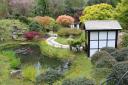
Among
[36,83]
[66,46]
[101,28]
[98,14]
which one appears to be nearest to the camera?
[36,83]

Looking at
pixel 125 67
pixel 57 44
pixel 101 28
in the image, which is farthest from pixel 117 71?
pixel 57 44

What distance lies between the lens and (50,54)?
21.1 meters

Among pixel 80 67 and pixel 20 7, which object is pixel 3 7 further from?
pixel 80 67

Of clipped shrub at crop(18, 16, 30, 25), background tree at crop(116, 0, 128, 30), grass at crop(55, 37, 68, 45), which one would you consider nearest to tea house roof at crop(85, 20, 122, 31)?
background tree at crop(116, 0, 128, 30)

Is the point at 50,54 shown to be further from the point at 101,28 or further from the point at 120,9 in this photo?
the point at 120,9

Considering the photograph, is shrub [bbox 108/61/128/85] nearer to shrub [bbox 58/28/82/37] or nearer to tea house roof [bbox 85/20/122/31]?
tea house roof [bbox 85/20/122/31]

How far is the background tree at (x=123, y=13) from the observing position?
23.1m

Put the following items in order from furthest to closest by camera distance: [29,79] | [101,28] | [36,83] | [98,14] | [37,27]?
[37,27]
[98,14]
[101,28]
[29,79]
[36,83]

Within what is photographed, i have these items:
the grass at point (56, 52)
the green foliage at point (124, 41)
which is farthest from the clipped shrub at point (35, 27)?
the green foliage at point (124, 41)

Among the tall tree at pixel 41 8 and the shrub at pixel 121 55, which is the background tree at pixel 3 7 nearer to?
the tall tree at pixel 41 8

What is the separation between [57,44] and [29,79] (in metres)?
8.50

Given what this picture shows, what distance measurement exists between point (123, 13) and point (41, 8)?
12922 mm

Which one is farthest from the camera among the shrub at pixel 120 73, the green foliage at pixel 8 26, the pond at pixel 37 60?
the green foliage at pixel 8 26

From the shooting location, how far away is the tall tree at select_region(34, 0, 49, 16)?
33781 millimetres
